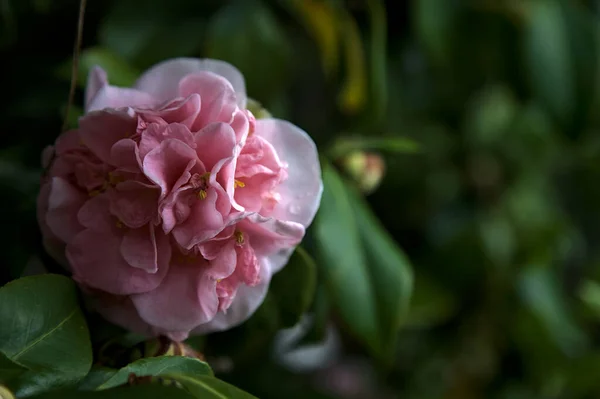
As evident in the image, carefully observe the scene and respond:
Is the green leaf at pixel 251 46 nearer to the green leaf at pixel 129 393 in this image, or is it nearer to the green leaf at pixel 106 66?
the green leaf at pixel 106 66

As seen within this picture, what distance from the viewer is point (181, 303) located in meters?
0.43

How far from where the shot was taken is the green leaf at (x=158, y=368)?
370 millimetres

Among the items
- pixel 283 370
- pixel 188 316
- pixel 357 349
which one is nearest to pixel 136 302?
pixel 188 316

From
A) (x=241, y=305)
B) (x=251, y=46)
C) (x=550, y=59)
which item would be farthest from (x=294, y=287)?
(x=550, y=59)

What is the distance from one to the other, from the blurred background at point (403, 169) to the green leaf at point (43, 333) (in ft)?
0.30

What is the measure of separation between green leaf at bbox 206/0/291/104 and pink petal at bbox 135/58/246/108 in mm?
223

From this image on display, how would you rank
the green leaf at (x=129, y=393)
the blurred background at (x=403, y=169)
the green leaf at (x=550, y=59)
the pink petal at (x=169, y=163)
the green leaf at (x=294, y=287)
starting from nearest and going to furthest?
the green leaf at (x=129, y=393), the pink petal at (x=169, y=163), the green leaf at (x=294, y=287), the blurred background at (x=403, y=169), the green leaf at (x=550, y=59)

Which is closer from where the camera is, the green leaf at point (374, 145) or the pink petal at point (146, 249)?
the pink petal at point (146, 249)

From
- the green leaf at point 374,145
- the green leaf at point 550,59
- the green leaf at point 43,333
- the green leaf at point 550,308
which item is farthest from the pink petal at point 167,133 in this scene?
the green leaf at point 550,308

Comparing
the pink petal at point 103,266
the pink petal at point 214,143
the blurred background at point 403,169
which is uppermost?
the pink petal at point 214,143

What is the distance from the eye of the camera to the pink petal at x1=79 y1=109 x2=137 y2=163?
1.43 feet

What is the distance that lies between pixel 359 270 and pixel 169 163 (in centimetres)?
27

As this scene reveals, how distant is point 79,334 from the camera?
1.36 feet

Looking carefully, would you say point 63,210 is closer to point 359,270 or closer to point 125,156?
point 125,156
